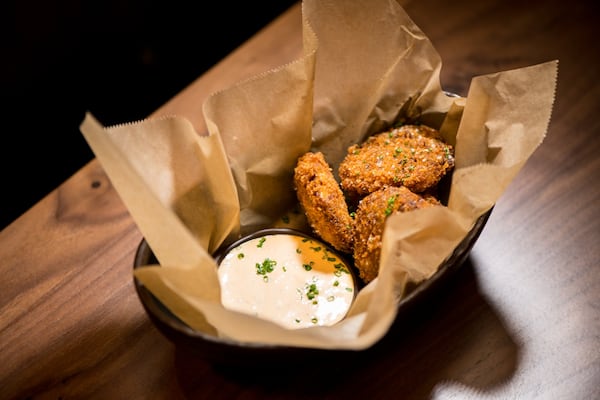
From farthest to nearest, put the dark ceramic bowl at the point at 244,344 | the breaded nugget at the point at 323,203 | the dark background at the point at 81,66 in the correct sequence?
1. the dark background at the point at 81,66
2. the breaded nugget at the point at 323,203
3. the dark ceramic bowl at the point at 244,344

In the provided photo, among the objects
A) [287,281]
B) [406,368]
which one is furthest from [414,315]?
[287,281]

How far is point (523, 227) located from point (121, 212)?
1.04 m

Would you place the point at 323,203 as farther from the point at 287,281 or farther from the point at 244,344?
the point at 244,344

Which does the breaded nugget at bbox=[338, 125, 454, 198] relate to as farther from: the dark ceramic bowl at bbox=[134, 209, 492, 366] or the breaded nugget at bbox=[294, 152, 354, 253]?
the dark ceramic bowl at bbox=[134, 209, 492, 366]

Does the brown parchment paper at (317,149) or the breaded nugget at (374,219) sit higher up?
the brown parchment paper at (317,149)

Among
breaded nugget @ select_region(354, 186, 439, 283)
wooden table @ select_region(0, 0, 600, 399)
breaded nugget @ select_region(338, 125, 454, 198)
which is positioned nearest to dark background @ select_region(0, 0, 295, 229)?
wooden table @ select_region(0, 0, 600, 399)

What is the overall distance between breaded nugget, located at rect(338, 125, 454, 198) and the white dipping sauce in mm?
A: 180

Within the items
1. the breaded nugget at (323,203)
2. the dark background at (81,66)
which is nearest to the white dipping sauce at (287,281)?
the breaded nugget at (323,203)

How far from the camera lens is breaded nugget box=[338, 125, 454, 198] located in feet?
4.33

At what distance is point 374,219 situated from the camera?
1.21 meters

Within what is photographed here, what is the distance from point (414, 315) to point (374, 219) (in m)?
0.23

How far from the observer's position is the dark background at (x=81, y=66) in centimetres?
273

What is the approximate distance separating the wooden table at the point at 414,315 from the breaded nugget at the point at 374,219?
158mm

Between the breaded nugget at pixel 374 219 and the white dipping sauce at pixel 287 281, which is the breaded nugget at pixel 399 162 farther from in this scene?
the white dipping sauce at pixel 287 281
